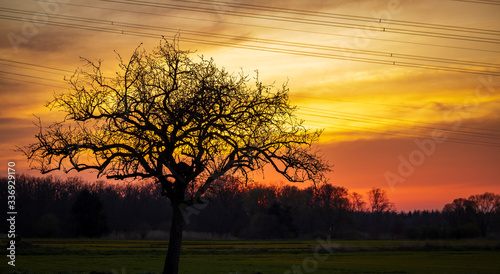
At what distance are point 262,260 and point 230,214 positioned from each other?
78.5m

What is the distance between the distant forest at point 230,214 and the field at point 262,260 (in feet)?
113

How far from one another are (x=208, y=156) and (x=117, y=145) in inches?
185

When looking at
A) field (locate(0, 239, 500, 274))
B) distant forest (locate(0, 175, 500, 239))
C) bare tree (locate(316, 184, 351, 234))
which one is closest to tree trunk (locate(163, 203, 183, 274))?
field (locate(0, 239, 500, 274))

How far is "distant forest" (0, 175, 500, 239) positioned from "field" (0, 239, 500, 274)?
34.5 metres

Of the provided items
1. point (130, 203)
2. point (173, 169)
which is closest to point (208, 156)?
point (173, 169)

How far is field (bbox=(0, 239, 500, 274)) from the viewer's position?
3975 centimetres

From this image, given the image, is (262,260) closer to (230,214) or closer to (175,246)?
(175,246)

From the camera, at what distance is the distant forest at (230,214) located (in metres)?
99.8

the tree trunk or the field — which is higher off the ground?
the tree trunk

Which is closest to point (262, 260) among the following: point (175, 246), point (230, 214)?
point (175, 246)

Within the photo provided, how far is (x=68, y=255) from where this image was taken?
2085 inches

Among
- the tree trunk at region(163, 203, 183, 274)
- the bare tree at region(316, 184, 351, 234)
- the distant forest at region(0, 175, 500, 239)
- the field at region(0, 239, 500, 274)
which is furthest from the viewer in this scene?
the bare tree at region(316, 184, 351, 234)

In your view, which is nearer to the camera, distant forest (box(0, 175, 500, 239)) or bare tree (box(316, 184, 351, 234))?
distant forest (box(0, 175, 500, 239))

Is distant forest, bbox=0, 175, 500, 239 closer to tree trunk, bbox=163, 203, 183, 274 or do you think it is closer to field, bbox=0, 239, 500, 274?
field, bbox=0, 239, 500, 274
